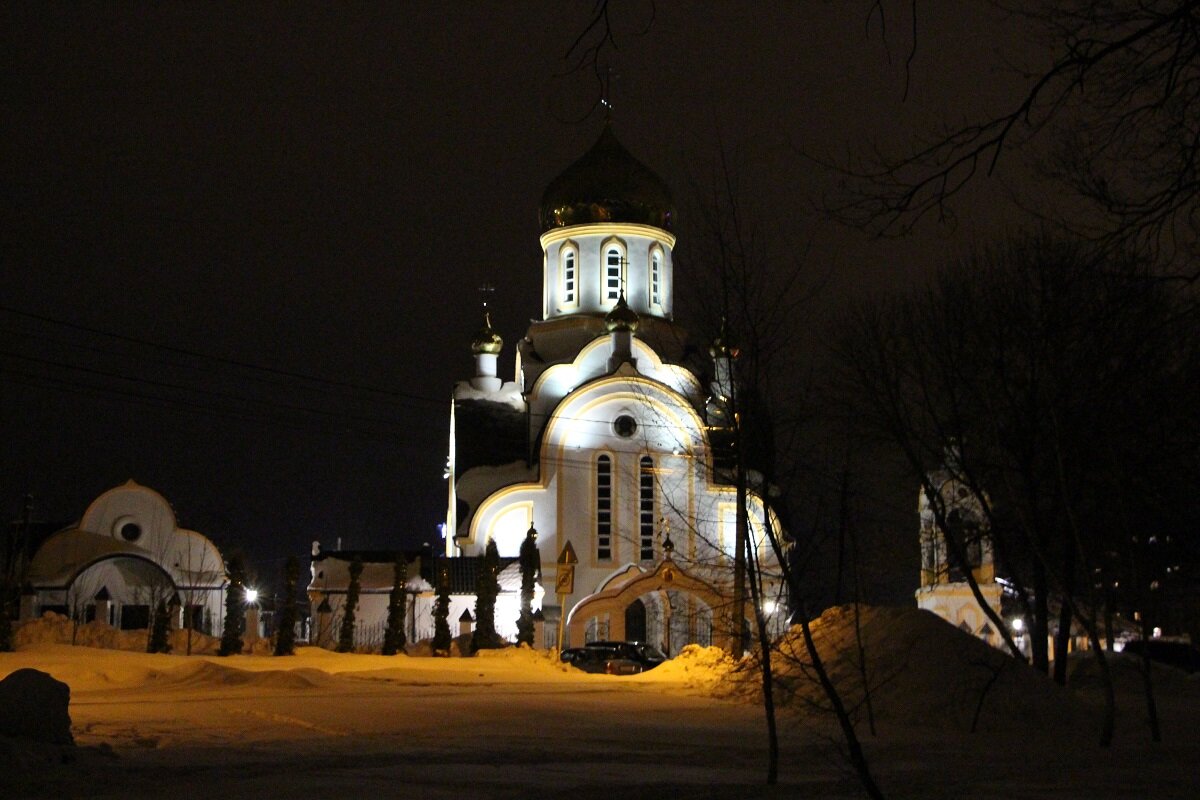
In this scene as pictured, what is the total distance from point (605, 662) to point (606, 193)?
19794 mm

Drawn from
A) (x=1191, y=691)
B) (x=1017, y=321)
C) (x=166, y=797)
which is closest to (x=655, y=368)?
(x=1191, y=691)

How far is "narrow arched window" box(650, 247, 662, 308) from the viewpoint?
160ft

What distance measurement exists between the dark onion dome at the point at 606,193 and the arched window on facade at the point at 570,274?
3.05 ft

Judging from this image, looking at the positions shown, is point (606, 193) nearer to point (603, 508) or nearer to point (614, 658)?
point (603, 508)

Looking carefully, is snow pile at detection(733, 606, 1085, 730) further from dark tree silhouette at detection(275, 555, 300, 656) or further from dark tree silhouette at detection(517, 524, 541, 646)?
dark tree silhouette at detection(517, 524, 541, 646)

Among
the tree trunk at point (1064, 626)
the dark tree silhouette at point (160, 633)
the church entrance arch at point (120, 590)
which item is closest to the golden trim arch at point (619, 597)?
the dark tree silhouette at point (160, 633)

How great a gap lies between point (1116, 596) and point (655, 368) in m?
28.0

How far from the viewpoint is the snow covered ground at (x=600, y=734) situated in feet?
40.0

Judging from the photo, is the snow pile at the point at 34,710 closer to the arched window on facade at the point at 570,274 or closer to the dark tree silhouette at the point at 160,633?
the dark tree silhouette at the point at 160,633

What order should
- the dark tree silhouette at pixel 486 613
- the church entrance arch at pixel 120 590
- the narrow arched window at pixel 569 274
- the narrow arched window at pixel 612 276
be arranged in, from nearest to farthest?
the dark tree silhouette at pixel 486 613, the church entrance arch at pixel 120 590, the narrow arched window at pixel 612 276, the narrow arched window at pixel 569 274

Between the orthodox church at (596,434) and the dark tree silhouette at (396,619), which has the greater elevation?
the orthodox church at (596,434)

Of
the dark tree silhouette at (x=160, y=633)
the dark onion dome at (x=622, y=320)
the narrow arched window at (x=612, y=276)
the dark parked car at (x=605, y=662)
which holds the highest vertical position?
the narrow arched window at (x=612, y=276)

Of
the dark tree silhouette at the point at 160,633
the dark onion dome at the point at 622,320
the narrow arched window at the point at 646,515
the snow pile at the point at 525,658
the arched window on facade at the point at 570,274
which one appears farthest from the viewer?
the arched window on facade at the point at 570,274

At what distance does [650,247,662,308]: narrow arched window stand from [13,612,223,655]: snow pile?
740 inches
